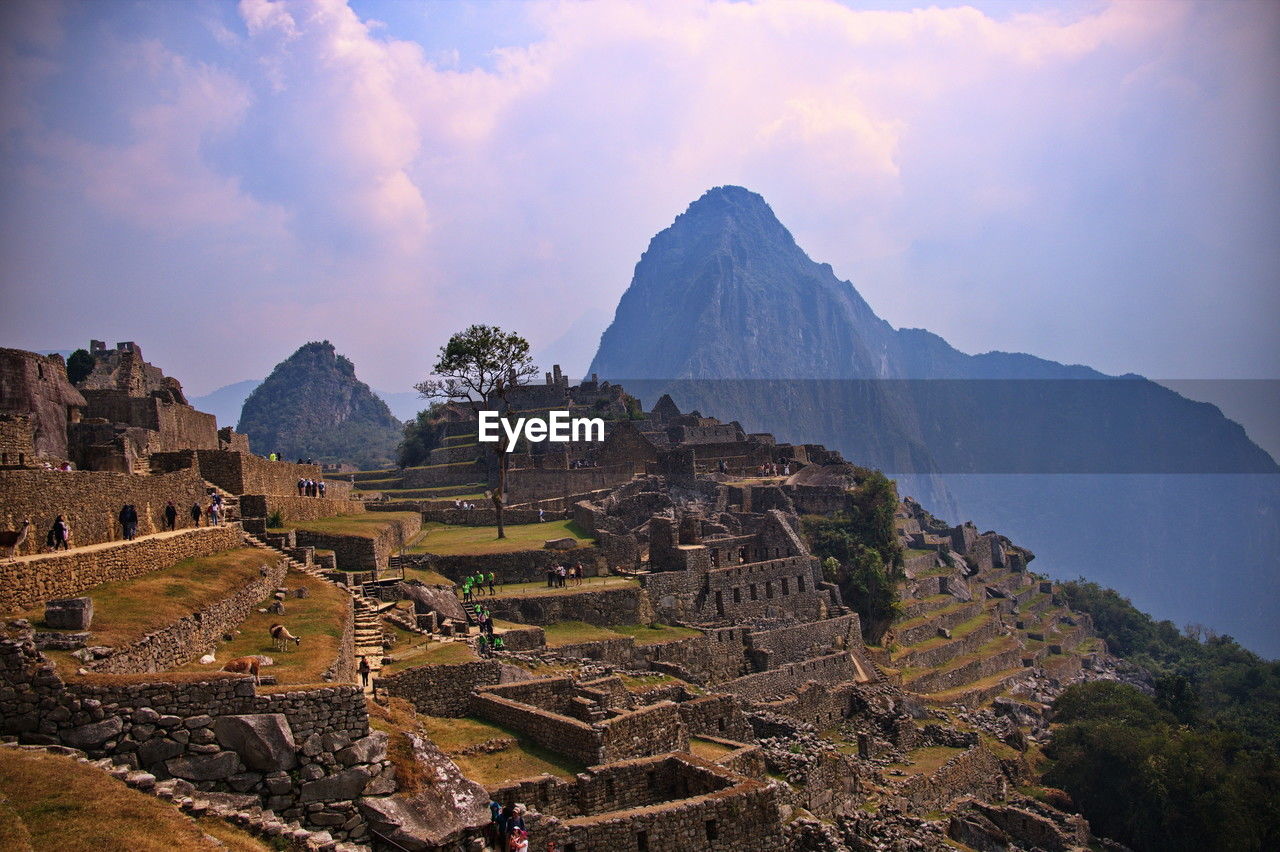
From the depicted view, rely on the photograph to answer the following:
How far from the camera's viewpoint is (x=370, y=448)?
125 m

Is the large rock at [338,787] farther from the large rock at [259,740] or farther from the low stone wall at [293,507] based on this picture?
the low stone wall at [293,507]

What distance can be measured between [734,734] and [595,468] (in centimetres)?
3213

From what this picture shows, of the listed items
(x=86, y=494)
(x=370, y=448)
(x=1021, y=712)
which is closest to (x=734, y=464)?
(x=1021, y=712)

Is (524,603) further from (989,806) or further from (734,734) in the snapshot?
(989,806)

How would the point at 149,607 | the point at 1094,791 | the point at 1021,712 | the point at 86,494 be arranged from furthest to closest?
the point at 1021,712
the point at 1094,791
the point at 86,494
the point at 149,607

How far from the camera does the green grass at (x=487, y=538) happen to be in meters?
34.2

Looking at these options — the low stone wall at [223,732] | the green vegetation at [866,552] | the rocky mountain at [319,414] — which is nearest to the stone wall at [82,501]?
the low stone wall at [223,732]

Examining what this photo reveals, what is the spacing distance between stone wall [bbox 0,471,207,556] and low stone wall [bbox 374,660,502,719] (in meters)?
5.64

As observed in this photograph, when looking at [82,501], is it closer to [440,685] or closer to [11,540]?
[11,540]

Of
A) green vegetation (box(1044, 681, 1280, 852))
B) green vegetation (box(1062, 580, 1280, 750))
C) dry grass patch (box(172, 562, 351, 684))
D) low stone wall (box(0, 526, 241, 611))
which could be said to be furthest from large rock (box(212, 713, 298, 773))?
green vegetation (box(1062, 580, 1280, 750))

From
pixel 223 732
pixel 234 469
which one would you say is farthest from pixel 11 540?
pixel 234 469

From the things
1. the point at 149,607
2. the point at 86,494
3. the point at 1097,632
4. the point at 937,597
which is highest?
the point at 86,494

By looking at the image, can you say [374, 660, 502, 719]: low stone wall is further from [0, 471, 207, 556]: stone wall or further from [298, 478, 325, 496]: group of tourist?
[298, 478, 325, 496]: group of tourist

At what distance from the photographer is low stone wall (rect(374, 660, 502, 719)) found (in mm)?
17375
